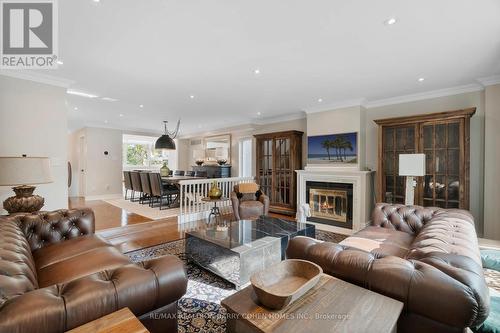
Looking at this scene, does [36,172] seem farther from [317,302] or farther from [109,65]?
[317,302]

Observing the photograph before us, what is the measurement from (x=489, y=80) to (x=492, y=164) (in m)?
1.22

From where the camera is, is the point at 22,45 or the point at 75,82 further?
the point at 75,82

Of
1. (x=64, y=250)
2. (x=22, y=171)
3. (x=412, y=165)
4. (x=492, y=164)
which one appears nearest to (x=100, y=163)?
(x=22, y=171)

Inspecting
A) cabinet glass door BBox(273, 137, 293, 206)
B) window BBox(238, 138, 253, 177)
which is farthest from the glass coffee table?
window BBox(238, 138, 253, 177)

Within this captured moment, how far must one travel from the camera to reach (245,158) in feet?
23.8

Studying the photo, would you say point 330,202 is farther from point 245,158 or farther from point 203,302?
point 203,302

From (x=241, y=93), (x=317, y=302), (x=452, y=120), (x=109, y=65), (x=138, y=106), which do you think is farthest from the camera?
(x=138, y=106)

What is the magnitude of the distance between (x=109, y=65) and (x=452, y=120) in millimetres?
4978

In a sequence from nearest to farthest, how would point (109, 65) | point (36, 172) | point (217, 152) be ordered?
point (36, 172), point (109, 65), point (217, 152)

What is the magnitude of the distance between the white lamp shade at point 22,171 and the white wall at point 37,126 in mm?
1207

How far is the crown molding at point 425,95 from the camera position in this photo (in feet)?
11.8

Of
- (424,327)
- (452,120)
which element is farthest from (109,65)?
(452,120)

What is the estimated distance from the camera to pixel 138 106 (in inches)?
203

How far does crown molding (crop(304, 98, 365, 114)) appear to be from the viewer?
174 inches
